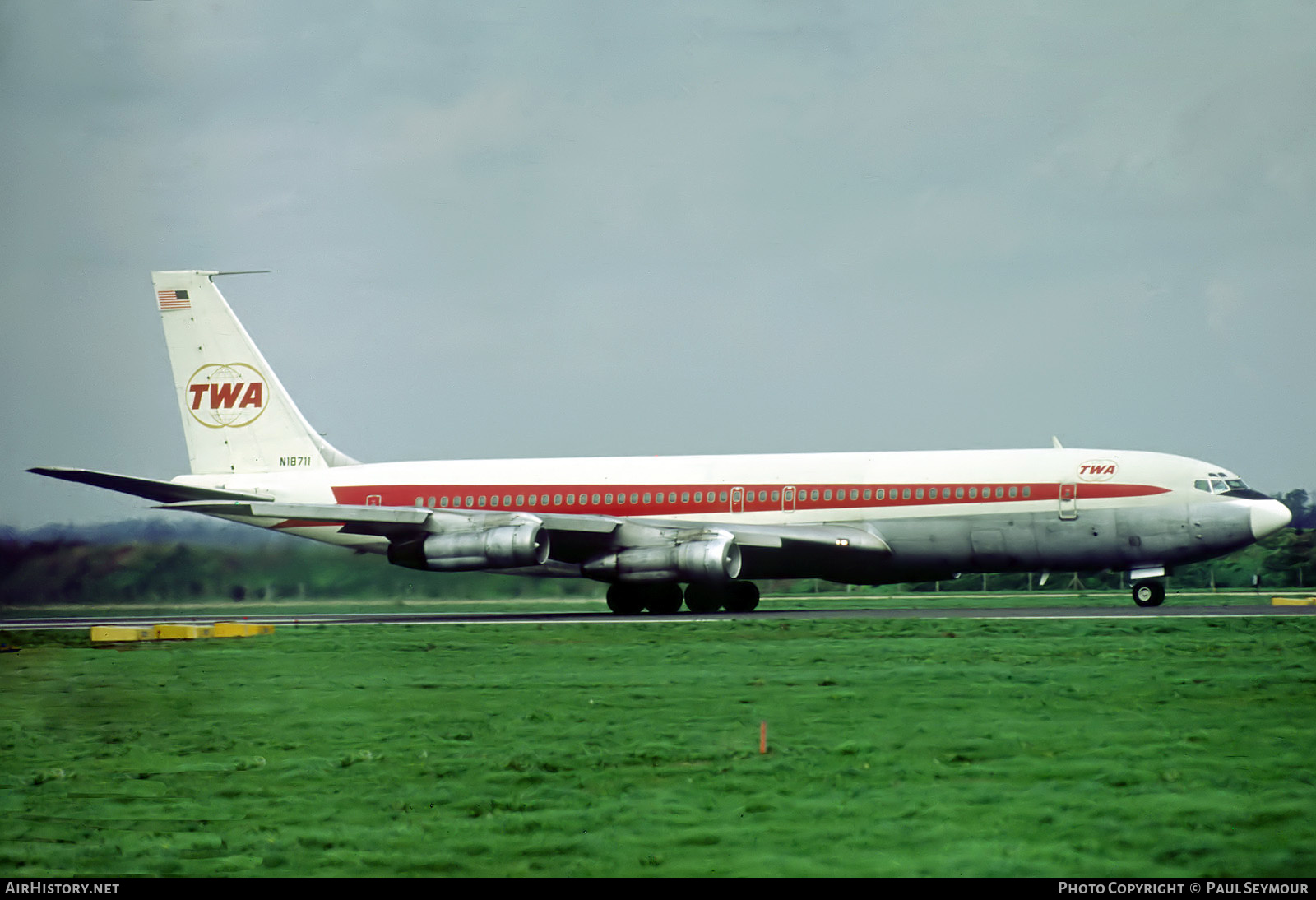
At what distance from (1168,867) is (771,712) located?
713 cm

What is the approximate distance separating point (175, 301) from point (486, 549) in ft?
48.2

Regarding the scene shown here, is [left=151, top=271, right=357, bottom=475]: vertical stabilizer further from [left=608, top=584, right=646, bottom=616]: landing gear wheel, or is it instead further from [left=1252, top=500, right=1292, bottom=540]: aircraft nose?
[left=1252, top=500, right=1292, bottom=540]: aircraft nose

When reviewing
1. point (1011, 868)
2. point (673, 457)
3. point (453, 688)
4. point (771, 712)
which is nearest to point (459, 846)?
point (1011, 868)

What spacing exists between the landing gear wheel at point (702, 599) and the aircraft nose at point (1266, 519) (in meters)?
13.3

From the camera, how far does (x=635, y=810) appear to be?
977 centimetres

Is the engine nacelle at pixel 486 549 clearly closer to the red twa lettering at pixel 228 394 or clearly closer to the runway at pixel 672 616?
the runway at pixel 672 616

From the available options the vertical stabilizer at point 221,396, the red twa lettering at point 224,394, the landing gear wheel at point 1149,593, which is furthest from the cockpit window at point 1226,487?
the red twa lettering at point 224,394

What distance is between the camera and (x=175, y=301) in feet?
143

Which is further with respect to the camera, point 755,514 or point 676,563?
point 755,514

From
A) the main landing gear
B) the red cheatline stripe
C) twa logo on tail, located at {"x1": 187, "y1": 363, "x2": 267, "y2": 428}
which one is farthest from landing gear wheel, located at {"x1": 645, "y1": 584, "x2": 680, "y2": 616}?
twa logo on tail, located at {"x1": 187, "y1": 363, "x2": 267, "y2": 428}

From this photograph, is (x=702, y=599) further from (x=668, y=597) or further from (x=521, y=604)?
(x=521, y=604)

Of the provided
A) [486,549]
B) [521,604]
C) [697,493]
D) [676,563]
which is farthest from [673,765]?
[521,604]

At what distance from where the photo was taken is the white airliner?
113ft

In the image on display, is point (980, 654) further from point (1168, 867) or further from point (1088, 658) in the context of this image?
point (1168, 867)
